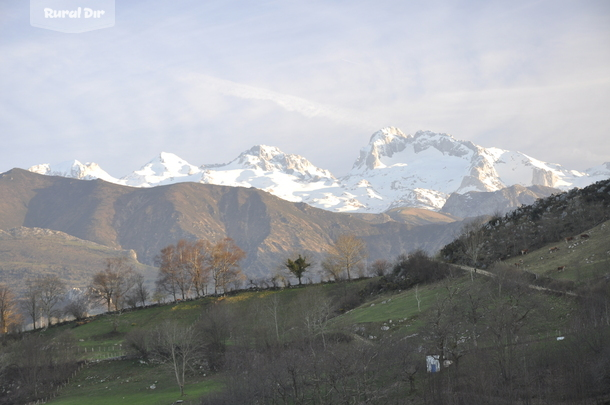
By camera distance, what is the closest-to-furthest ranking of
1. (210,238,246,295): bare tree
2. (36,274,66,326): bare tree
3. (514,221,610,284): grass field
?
(514,221,610,284): grass field → (36,274,66,326): bare tree → (210,238,246,295): bare tree

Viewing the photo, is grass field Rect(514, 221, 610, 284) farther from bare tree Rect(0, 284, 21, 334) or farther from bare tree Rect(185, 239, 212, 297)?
bare tree Rect(0, 284, 21, 334)

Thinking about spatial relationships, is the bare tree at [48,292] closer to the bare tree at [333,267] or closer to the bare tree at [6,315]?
the bare tree at [6,315]

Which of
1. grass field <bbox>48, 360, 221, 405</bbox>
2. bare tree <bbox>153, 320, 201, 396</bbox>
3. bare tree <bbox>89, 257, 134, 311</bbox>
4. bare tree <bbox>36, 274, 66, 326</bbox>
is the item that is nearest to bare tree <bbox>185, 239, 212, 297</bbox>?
bare tree <bbox>89, 257, 134, 311</bbox>

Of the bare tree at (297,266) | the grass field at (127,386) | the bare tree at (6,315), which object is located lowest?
the grass field at (127,386)

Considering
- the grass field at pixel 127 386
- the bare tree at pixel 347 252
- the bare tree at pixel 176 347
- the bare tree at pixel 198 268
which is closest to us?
the grass field at pixel 127 386

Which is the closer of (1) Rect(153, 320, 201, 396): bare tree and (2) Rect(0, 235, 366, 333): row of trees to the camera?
(1) Rect(153, 320, 201, 396): bare tree

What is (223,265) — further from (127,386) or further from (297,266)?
(127,386)

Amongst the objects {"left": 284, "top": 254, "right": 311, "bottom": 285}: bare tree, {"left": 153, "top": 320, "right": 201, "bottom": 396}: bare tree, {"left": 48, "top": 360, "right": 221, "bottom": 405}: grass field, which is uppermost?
{"left": 284, "top": 254, "right": 311, "bottom": 285}: bare tree

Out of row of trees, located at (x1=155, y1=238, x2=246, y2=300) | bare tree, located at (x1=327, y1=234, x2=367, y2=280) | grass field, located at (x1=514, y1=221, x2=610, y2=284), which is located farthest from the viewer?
row of trees, located at (x1=155, y1=238, x2=246, y2=300)

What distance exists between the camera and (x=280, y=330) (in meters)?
70.8

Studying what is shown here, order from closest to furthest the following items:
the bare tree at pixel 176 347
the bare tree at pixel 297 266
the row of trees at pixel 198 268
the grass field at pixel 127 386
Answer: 1. the grass field at pixel 127 386
2. the bare tree at pixel 176 347
3. the bare tree at pixel 297 266
4. the row of trees at pixel 198 268

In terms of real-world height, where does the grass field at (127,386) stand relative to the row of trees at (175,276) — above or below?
below

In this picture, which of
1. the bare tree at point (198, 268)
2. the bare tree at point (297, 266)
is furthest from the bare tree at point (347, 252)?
the bare tree at point (198, 268)

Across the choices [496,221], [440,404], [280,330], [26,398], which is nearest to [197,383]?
[280,330]
